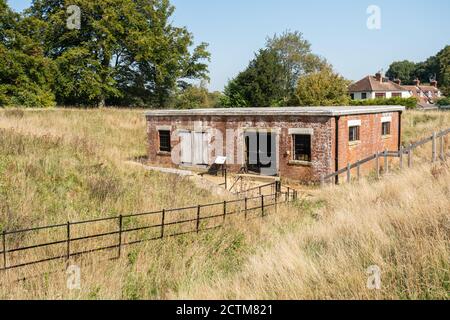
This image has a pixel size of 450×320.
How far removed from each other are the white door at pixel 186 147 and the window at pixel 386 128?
33.3 feet

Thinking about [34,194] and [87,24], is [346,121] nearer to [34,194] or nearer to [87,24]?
[34,194]

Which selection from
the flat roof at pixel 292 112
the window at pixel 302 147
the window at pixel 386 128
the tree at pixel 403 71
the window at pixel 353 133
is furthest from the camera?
the tree at pixel 403 71

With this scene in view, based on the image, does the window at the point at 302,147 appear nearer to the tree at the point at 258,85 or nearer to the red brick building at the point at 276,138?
the red brick building at the point at 276,138

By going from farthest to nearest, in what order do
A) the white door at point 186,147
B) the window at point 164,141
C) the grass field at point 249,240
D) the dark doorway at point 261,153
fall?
the window at point 164,141, the white door at point 186,147, the dark doorway at point 261,153, the grass field at point 249,240

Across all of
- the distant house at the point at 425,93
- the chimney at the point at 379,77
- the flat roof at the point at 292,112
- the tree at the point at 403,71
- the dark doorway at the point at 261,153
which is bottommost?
the dark doorway at the point at 261,153

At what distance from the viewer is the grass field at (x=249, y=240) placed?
18.7ft

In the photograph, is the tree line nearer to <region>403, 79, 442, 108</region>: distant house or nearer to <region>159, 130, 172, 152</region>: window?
<region>159, 130, 172, 152</region>: window

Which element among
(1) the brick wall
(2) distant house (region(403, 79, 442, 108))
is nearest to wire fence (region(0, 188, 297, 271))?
(1) the brick wall

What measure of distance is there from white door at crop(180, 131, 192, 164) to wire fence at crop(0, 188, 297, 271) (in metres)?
11.1

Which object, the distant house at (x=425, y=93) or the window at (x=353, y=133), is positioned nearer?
the window at (x=353, y=133)

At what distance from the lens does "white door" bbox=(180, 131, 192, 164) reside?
22.9 metres

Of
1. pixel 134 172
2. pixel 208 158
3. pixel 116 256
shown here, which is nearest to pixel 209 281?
pixel 116 256

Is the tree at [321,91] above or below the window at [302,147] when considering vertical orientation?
above

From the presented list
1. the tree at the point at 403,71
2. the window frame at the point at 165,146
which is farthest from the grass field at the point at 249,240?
the tree at the point at 403,71
